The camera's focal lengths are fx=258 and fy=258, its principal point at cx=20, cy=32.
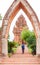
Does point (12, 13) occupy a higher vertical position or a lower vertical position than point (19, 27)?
lower

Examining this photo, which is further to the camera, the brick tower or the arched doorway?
the brick tower

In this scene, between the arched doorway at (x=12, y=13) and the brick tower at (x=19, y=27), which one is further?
the brick tower at (x=19, y=27)

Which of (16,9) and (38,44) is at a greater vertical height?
(16,9)

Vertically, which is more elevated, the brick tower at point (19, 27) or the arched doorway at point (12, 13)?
the brick tower at point (19, 27)

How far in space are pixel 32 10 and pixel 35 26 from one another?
1123mm

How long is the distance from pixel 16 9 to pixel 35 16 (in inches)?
55.6

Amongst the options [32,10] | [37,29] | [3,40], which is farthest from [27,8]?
[3,40]

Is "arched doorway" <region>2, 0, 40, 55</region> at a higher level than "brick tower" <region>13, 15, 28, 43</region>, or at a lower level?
lower

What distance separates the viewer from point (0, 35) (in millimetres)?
17453

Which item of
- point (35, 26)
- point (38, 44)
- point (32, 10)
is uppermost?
point (32, 10)

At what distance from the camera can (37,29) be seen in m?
17.2

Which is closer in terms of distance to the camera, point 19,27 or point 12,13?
point 12,13

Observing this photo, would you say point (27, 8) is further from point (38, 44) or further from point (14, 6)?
point (38, 44)

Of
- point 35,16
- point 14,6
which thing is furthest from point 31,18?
point 14,6
